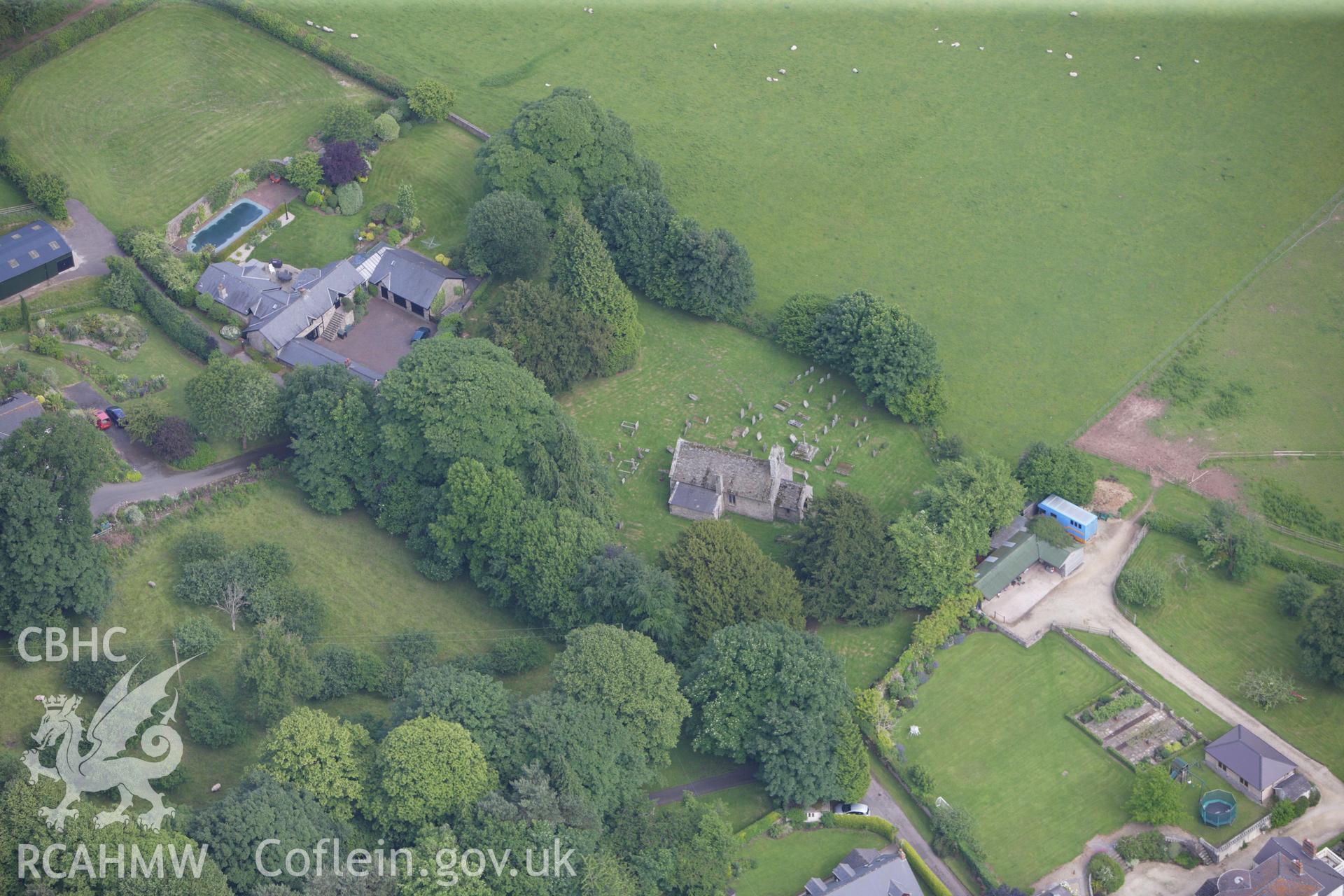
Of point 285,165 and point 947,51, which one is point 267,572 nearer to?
point 285,165

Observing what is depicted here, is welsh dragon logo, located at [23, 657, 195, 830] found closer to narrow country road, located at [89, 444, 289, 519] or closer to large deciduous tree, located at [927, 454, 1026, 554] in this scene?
narrow country road, located at [89, 444, 289, 519]

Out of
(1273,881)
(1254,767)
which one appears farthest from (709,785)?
(1254,767)

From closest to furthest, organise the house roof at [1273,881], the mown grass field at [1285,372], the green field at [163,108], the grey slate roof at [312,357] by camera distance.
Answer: the house roof at [1273,881], the mown grass field at [1285,372], the grey slate roof at [312,357], the green field at [163,108]

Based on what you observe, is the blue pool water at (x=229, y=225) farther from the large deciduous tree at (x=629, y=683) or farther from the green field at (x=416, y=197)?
the large deciduous tree at (x=629, y=683)

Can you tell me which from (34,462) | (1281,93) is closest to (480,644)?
(34,462)

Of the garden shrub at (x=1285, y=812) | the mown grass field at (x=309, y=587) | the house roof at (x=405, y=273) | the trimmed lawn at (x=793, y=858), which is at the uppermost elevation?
the garden shrub at (x=1285, y=812)

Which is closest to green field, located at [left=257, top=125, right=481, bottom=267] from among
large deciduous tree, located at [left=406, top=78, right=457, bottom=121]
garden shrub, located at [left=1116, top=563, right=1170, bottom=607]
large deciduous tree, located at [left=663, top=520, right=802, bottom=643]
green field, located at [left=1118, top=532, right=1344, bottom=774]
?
large deciduous tree, located at [left=406, top=78, right=457, bottom=121]

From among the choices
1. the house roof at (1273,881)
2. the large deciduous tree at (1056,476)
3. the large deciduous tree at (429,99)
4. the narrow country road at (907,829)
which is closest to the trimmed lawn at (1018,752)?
the narrow country road at (907,829)
